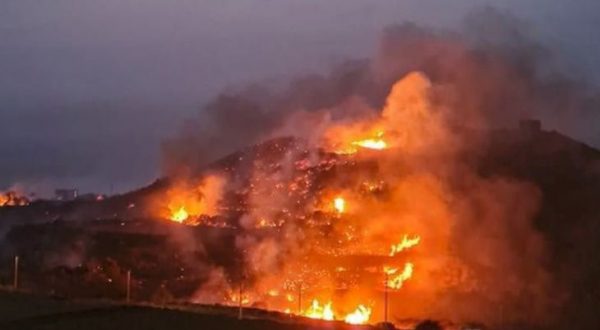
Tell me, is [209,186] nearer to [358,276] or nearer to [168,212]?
[168,212]

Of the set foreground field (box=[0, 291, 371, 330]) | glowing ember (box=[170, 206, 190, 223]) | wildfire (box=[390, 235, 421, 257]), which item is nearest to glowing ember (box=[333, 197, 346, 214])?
wildfire (box=[390, 235, 421, 257])

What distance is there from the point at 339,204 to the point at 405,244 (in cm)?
820

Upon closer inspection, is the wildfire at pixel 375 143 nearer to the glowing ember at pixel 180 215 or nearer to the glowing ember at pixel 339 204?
the glowing ember at pixel 339 204

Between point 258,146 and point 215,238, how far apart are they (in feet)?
89.0

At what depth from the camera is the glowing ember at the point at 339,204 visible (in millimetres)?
68312

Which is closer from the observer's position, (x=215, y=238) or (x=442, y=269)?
(x=442, y=269)

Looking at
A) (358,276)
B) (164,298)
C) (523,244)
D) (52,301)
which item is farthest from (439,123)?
(52,301)

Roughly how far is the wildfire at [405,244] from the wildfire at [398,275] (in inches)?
111

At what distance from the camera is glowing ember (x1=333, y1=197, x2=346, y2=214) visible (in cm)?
6831

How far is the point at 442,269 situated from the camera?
58500mm

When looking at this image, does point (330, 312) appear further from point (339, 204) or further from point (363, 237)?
point (339, 204)

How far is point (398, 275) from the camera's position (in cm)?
5675

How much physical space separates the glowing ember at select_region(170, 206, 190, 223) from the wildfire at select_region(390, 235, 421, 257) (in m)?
18.7

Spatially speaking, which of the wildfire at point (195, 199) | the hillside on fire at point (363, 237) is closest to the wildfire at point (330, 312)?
the hillside on fire at point (363, 237)
